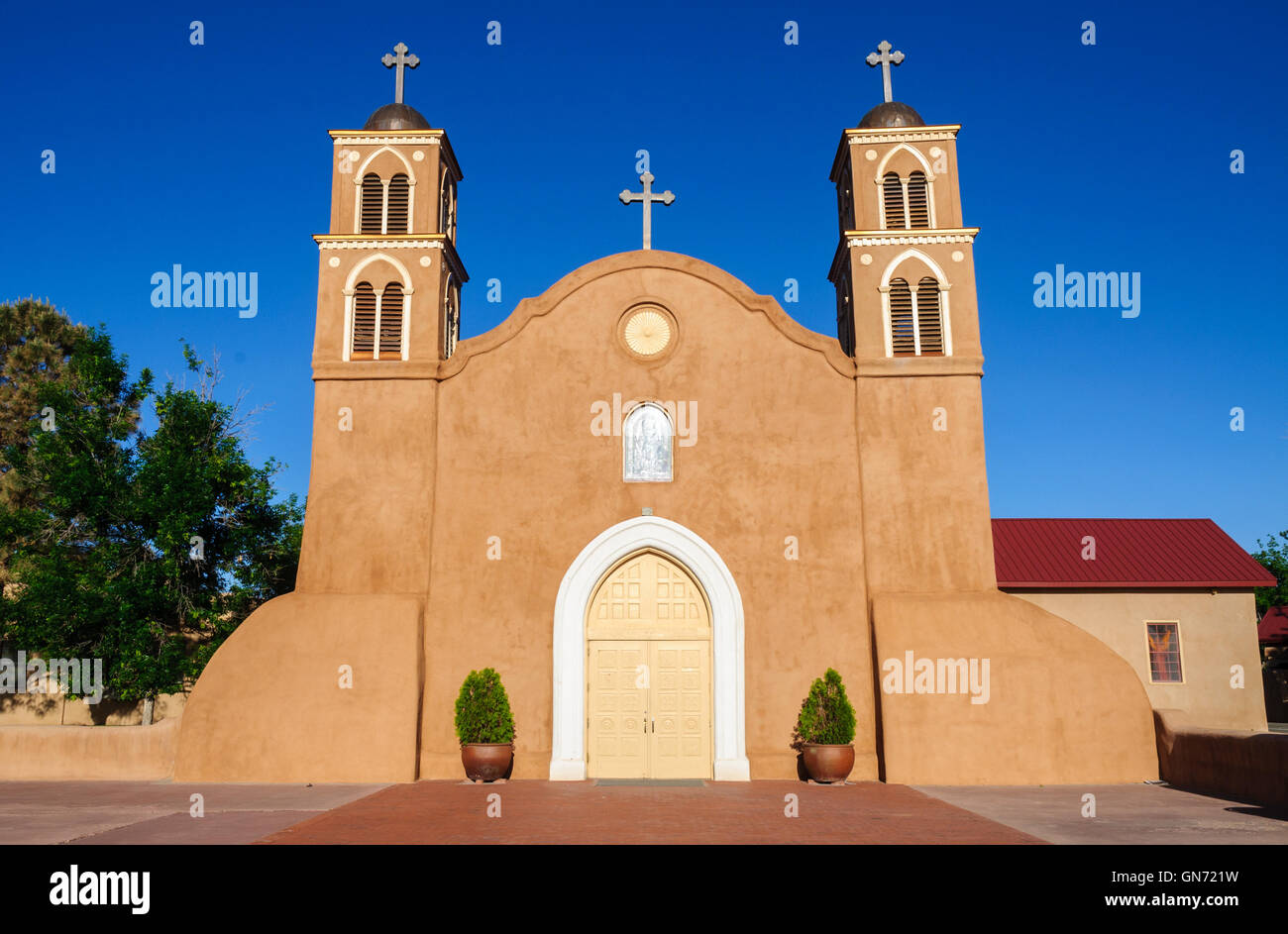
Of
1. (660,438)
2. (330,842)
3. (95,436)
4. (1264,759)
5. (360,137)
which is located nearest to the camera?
(330,842)

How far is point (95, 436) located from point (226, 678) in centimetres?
887

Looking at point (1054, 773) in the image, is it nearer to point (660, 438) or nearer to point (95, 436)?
point (660, 438)

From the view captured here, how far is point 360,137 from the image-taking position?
1920cm

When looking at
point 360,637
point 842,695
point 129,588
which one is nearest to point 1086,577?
point 842,695

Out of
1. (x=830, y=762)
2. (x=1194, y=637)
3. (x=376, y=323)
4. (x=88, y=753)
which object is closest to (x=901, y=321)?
(x=830, y=762)

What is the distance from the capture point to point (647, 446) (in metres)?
17.5

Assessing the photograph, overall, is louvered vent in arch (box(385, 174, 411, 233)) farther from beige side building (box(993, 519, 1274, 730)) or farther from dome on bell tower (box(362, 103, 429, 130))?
beige side building (box(993, 519, 1274, 730))

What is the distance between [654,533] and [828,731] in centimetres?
448

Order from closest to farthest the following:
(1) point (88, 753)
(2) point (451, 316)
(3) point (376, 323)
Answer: (1) point (88, 753) < (3) point (376, 323) < (2) point (451, 316)

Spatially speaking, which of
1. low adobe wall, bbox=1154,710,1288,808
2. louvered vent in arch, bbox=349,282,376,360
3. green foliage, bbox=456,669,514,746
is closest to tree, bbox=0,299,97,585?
louvered vent in arch, bbox=349,282,376,360

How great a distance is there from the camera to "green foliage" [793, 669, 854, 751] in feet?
Result: 50.5

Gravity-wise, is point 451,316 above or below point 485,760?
above

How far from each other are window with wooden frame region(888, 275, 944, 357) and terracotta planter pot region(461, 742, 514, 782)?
33.3ft

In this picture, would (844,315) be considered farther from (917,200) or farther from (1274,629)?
(1274,629)
